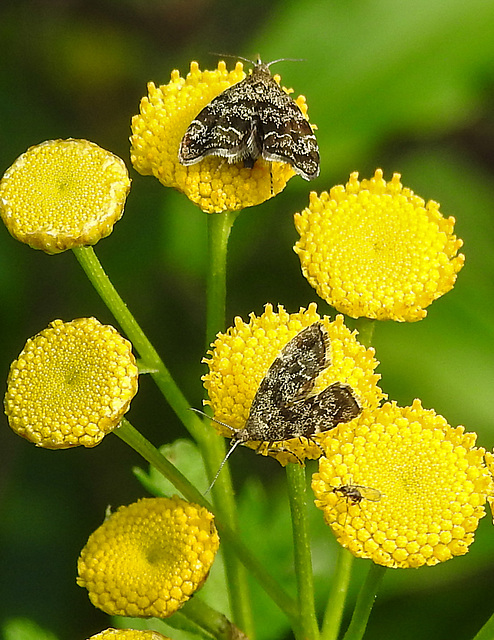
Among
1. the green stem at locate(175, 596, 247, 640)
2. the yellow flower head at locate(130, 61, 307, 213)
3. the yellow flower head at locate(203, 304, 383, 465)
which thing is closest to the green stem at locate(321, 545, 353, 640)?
the green stem at locate(175, 596, 247, 640)

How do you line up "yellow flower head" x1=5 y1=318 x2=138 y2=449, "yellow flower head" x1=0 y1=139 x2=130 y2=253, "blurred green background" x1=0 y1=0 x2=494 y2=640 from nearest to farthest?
"yellow flower head" x1=5 y1=318 x2=138 y2=449
"yellow flower head" x1=0 y1=139 x2=130 y2=253
"blurred green background" x1=0 y1=0 x2=494 y2=640

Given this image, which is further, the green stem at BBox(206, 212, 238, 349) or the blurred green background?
the blurred green background

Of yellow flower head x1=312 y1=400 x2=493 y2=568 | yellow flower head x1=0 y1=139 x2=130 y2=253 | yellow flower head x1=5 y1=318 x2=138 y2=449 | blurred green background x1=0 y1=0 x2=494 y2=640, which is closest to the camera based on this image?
yellow flower head x1=312 y1=400 x2=493 y2=568

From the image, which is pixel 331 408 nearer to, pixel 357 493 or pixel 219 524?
pixel 357 493

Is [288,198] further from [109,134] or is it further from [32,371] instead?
[32,371]

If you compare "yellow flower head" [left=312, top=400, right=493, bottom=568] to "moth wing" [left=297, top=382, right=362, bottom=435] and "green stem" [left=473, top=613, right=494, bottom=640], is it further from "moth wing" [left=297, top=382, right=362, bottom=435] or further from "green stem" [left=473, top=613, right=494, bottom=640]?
"green stem" [left=473, top=613, right=494, bottom=640]

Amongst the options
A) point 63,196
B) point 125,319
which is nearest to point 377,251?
point 125,319
